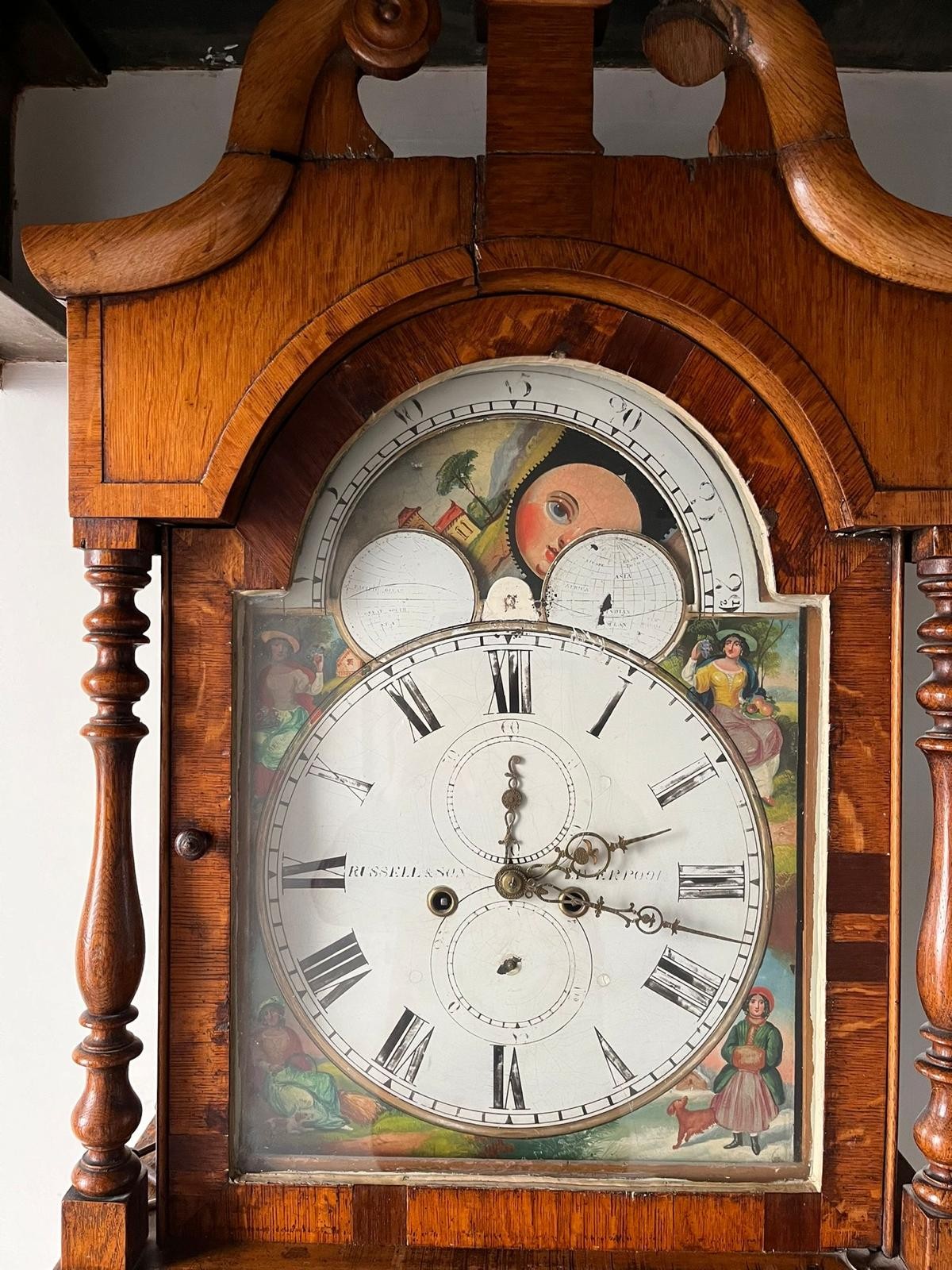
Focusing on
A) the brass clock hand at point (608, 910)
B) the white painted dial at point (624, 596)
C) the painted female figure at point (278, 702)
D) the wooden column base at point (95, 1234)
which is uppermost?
the white painted dial at point (624, 596)

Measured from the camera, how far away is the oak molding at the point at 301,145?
36.2 inches

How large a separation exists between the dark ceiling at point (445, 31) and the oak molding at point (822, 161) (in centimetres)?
31

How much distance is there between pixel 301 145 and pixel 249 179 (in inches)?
2.4

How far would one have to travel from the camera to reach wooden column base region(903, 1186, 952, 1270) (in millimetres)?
925

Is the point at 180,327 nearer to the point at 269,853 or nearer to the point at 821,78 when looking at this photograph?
the point at 269,853

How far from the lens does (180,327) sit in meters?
0.95

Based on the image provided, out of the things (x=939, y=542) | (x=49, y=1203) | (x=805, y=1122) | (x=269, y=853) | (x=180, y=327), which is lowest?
(x=49, y=1203)

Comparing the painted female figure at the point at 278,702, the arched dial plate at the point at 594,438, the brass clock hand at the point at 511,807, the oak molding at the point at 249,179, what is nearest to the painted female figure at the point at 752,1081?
the brass clock hand at the point at 511,807

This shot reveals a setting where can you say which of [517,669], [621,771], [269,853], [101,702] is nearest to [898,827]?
[621,771]

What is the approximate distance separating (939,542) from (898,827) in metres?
0.26

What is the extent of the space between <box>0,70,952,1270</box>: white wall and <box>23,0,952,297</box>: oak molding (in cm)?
34

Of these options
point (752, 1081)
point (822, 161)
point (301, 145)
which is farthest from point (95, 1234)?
point (822, 161)

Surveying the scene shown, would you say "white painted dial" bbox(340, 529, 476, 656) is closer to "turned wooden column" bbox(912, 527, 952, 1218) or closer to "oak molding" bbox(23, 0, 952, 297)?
"oak molding" bbox(23, 0, 952, 297)

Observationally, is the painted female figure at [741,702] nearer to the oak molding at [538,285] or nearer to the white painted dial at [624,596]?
the white painted dial at [624,596]
